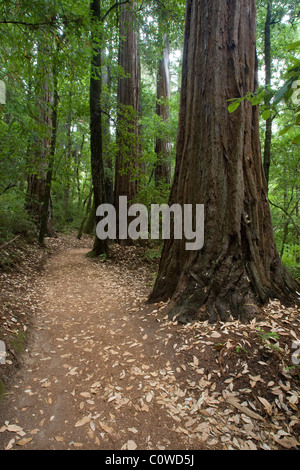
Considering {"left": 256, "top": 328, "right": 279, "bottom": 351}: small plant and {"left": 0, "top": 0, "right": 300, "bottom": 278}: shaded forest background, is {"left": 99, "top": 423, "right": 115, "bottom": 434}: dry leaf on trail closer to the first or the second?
{"left": 256, "top": 328, "right": 279, "bottom": 351}: small plant

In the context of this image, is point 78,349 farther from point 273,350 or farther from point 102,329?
point 273,350

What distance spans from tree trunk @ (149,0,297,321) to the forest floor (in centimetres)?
34

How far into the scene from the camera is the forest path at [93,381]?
76.9 inches

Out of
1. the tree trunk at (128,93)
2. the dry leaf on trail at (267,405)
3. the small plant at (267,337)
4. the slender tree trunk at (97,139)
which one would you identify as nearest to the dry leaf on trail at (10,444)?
the dry leaf on trail at (267,405)

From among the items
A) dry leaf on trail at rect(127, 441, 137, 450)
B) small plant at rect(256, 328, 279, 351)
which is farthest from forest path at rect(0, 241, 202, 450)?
small plant at rect(256, 328, 279, 351)

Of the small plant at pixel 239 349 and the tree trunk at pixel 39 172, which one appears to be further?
the tree trunk at pixel 39 172

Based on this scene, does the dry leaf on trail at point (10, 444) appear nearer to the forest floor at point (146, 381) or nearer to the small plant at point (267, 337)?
the forest floor at point (146, 381)

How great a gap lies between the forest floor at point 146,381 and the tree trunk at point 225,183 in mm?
338

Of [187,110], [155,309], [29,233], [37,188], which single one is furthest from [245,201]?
[37,188]

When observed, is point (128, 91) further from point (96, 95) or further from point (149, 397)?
point (149, 397)

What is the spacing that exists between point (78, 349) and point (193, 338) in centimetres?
142

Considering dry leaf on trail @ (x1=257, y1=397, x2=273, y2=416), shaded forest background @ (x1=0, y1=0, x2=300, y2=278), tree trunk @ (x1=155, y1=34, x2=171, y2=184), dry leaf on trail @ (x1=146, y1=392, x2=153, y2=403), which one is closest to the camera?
dry leaf on trail @ (x1=257, y1=397, x2=273, y2=416)

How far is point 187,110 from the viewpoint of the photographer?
13.1ft

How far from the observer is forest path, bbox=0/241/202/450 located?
1.95 m
